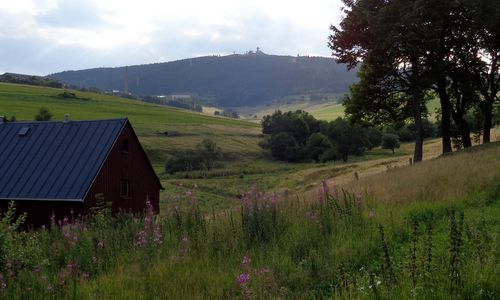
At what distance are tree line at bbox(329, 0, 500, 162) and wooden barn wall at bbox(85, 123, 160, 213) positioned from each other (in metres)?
15.3

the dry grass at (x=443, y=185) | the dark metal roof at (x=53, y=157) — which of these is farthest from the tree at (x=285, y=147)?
the dry grass at (x=443, y=185)

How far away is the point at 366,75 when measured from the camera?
93.5ft

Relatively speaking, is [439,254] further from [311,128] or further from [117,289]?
[311,128]

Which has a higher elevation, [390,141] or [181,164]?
[390,141]

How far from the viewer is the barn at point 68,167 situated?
93.4 ft

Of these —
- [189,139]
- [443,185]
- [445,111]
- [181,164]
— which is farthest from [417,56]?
[189,139]

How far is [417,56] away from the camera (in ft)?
87.4

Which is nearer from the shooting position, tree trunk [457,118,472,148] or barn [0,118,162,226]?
barn [0,118,162,226]

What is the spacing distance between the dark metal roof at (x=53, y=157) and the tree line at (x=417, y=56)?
15.9 meters

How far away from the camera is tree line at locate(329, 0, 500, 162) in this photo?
81.1 feet

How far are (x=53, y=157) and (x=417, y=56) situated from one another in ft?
74.3

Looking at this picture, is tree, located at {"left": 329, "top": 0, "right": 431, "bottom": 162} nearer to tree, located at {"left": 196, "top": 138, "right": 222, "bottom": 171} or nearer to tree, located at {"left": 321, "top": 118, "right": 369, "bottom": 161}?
tree, located at {"left": 321, "top": 118, "right": 369, "bottom": 161}

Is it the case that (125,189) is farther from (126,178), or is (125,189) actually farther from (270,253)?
(270,253)

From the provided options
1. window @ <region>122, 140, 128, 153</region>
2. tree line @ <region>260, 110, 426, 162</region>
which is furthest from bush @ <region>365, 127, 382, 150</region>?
window @ <region>122, 140, 128, 153</region>
